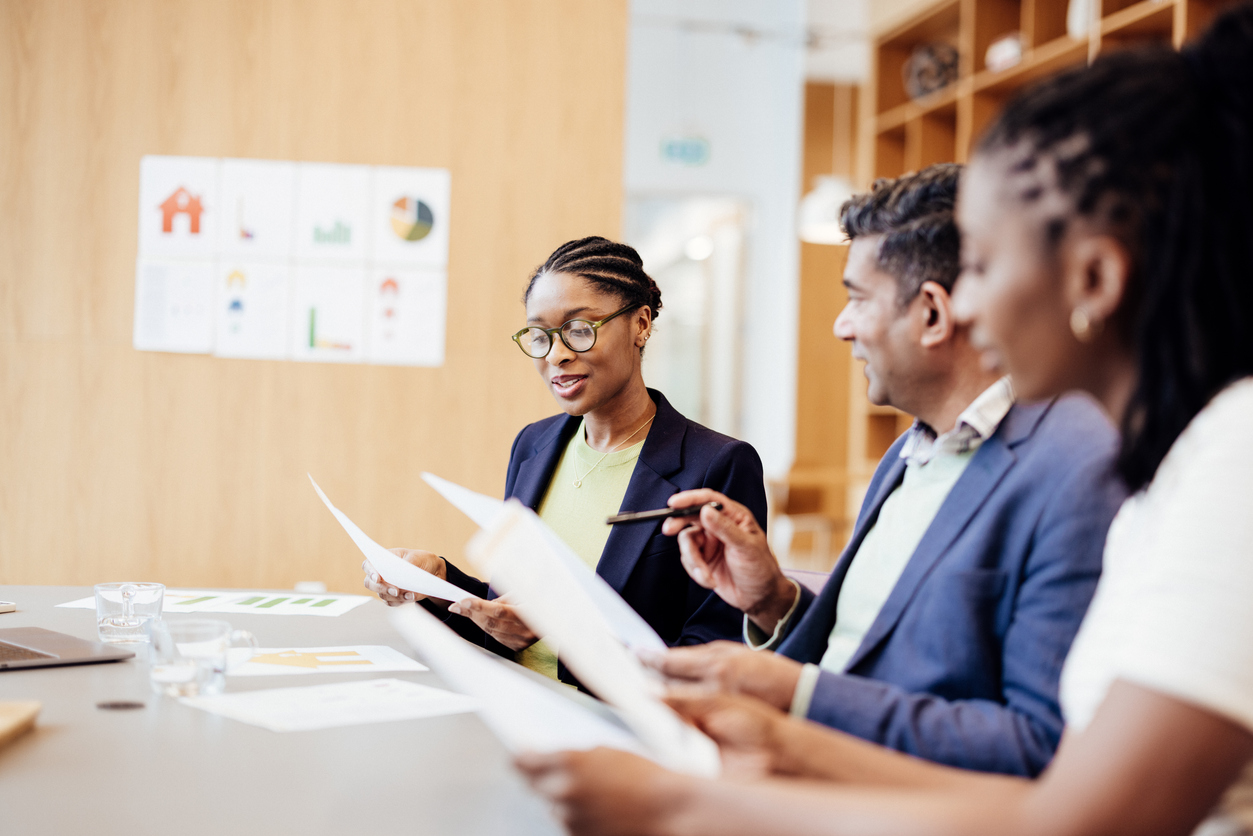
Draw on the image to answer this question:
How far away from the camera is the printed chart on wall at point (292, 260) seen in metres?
3.52

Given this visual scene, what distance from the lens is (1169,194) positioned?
0.75 metres

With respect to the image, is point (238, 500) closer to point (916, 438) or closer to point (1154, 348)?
point (916, 438)

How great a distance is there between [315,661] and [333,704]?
0.27 metres

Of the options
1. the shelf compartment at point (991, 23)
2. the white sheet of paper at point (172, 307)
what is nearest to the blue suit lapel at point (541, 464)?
the white sheet of paper at point (172, 307)

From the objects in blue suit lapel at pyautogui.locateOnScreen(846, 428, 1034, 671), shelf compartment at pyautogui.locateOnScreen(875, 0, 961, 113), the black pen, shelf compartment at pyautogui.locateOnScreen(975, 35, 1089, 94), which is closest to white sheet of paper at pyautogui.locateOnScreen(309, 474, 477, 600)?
the black pen

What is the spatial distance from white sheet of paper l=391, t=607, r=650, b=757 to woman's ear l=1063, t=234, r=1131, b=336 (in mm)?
506

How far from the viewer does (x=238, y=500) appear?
3541mm

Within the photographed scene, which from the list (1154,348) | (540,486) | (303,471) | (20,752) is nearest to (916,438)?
(1154,348)

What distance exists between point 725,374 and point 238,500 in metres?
4.97

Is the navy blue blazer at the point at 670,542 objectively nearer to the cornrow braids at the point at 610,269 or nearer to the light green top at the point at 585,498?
the light green top at the point at 585,498

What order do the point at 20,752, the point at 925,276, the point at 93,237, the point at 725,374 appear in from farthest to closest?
the point at 725,374 → the point at 93,237 → the point at 925,276 → the point at 20,752

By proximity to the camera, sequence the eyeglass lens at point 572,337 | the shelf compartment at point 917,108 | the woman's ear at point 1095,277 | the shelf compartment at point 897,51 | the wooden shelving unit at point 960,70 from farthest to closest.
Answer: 1. the shelf compartment at point 897,51
2. the shelf compartment at point 917,108
3. the wooden shelving unit at point 960,70
4. the eyeglass lens at point 572,337
5. the woman's ear at point 1095,277

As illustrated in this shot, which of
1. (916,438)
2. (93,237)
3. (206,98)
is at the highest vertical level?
(206,98)

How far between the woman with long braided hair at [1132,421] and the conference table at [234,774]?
266mm
